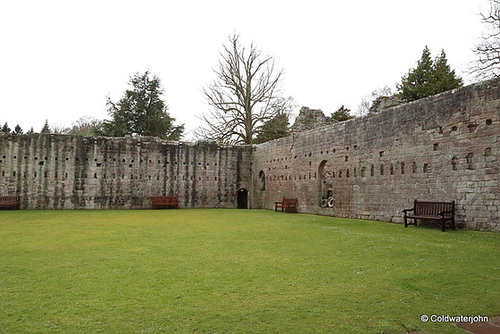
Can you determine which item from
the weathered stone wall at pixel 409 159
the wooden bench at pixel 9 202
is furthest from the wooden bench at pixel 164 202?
the wooden bench at pixel 9 202

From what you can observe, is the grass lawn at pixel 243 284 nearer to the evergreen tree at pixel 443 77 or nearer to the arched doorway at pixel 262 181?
the arched doorway at pixel 262 181

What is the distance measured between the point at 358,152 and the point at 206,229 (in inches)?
292

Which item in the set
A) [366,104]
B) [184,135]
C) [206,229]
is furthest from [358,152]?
[366,104]

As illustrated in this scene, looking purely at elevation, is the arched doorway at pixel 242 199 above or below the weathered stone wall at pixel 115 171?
below

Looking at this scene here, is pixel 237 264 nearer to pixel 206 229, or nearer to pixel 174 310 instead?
pixel 174 310

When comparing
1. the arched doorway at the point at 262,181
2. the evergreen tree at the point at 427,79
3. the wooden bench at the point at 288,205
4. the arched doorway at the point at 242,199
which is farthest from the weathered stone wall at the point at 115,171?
the evergreen tree at the point at 427,79

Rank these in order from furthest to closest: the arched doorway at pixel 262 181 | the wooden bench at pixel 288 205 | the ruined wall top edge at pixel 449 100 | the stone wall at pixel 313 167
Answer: the arched doorway at pixel 262 181
the wooden bench at pixel 288 205
the stone wall at pixel 313 167
the ruined wall top edge at pixel 449 100

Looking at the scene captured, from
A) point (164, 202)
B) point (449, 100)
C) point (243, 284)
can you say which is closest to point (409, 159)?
point (449, 100)

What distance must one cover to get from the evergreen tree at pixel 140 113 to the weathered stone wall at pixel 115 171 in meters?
10.5

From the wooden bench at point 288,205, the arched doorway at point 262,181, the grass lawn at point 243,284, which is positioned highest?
the arched doorway at point 262,181

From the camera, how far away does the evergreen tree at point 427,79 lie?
25688mm

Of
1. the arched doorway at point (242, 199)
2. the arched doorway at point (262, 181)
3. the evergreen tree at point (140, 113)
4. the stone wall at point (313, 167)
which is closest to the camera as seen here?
the stone wall at point (313, 167)

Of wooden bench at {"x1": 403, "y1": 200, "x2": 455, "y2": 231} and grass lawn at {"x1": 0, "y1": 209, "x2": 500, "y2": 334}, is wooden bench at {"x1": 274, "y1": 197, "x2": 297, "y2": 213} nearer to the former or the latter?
wooden bench at {"x1": 403, "y1": 200, "x2": 455, "y2": 231}

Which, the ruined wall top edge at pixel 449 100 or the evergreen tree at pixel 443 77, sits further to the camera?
the evergreen tree at pixel 443 77
